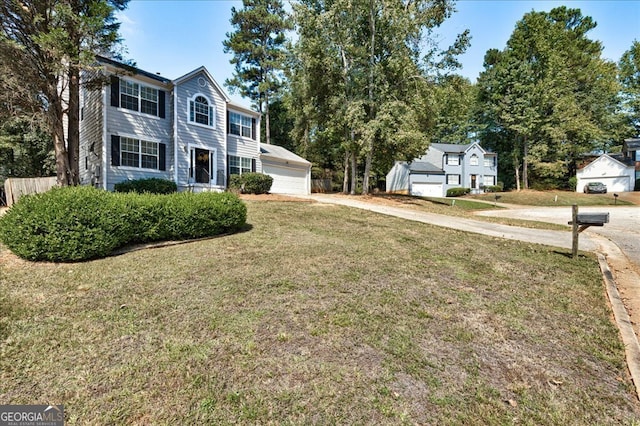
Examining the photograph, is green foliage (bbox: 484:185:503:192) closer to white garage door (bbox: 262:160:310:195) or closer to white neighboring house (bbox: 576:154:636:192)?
white neighboring house (bbox: 576:154:636:192)

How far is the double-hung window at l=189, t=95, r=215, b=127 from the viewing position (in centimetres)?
1609

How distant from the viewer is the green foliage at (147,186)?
42.2 feet

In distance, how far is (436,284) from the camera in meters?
4.79

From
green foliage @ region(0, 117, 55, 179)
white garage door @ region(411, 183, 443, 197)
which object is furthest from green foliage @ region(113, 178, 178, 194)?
white garage door @ region(411, 183, 443, 197)

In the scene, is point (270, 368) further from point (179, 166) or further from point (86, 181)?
point (86, 181)

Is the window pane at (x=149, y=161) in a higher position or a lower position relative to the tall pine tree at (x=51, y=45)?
lower

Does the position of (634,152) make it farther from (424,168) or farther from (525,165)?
(424,168)

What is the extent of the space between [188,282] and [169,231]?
2.74m

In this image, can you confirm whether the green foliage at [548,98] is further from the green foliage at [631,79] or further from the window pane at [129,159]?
the window pane at [129,159]

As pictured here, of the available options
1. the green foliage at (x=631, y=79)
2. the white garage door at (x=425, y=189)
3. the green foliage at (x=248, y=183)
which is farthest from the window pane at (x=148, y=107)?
the green foliage at (x=631, y=79)

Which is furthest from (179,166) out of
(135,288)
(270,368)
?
(270,368)

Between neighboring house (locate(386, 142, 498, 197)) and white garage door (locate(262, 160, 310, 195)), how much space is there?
16810 millimetres

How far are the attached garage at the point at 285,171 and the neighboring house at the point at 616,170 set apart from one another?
36531mm

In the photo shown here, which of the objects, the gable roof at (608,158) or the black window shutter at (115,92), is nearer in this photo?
the black window shutter at (115,92)
